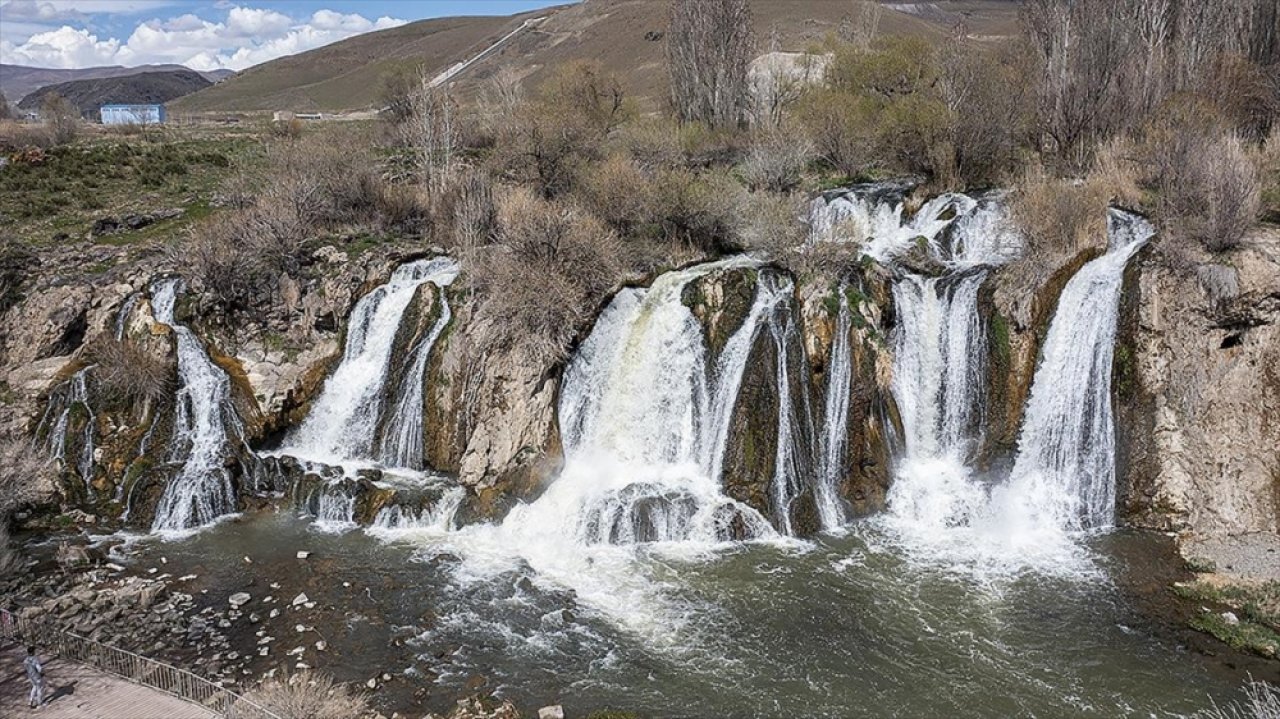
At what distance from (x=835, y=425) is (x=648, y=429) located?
16.8 feet

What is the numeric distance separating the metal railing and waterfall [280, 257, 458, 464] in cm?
900

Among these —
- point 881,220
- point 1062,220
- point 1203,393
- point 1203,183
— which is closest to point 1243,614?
point 1203,393

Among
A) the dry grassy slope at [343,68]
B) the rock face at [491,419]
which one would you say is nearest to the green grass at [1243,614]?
the rock face at [491,419]

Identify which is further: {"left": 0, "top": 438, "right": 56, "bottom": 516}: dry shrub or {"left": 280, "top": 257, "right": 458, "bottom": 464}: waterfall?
{"left": 280, "top": 257, "right": 458, "bottom": 464}: waterfall

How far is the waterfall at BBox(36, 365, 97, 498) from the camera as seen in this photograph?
73.0ft

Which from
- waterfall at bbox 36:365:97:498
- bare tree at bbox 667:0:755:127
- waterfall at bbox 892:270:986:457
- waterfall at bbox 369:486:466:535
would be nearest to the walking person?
waterfall at bbox 369:486:466:535

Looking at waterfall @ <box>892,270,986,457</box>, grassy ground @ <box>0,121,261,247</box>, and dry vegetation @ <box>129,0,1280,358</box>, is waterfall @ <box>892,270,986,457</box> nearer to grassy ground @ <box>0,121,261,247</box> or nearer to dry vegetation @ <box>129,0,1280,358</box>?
dry vegetation @ <box>129,0,1280,358</box>

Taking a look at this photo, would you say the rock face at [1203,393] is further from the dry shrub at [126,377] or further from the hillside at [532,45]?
the hillside at [532,45]

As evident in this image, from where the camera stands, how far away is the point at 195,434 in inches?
912

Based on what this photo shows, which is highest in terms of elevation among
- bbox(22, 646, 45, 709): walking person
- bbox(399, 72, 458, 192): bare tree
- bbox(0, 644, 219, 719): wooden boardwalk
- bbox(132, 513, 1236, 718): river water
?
bbox(399, 72, 458, 192): bare tree

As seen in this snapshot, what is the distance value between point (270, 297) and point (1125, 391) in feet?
84.2

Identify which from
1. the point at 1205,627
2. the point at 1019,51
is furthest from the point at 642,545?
the point at 1019,51

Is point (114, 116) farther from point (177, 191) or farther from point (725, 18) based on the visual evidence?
point (725, 18)

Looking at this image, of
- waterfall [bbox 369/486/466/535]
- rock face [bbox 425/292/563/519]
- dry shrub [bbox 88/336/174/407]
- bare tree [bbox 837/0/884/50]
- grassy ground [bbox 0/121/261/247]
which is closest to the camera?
waterfall [bbox 369/486/466/535]
